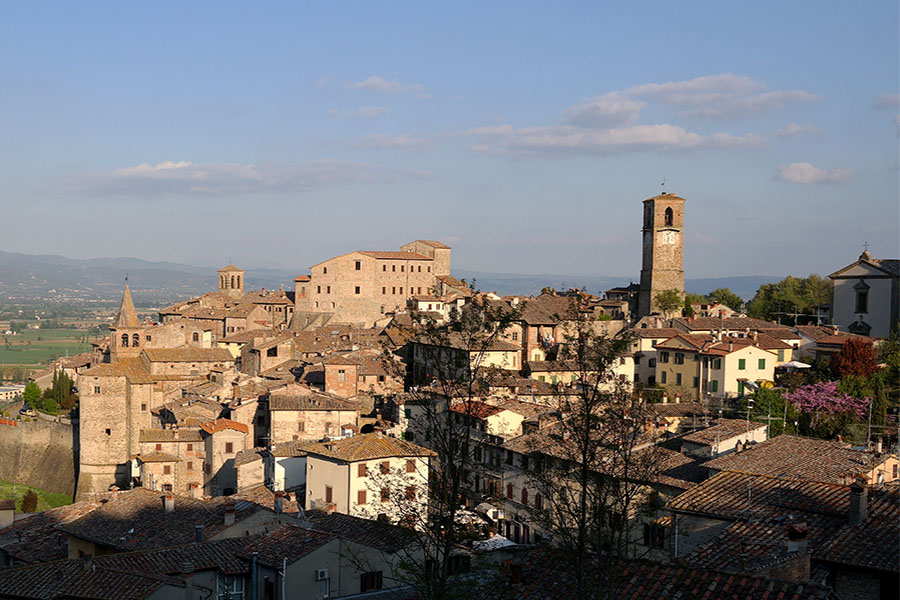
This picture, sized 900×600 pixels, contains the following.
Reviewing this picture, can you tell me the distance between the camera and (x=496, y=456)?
30.7m

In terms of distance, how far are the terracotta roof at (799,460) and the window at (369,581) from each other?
8.30 metres

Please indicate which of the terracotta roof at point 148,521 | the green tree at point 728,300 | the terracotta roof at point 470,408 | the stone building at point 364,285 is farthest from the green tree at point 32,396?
the terracotta roof at point 470,408

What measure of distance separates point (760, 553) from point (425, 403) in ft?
18.4

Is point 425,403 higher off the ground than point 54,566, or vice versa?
point 425,403

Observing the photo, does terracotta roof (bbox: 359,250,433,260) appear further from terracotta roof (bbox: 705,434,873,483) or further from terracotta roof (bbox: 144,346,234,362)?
terracotta roof (bbox: 705,434,873,483)

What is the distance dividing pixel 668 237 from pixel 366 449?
1658 inches

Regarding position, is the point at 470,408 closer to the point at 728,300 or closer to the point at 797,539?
the point at 797,539

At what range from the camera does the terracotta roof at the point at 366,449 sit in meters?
31.6

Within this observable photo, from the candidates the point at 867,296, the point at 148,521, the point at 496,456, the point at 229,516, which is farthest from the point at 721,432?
the point at 867,296

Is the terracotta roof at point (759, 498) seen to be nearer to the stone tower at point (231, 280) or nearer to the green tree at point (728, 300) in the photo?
the green tree at point (728, 300)

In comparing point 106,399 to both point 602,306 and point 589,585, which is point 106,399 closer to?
point 602,306

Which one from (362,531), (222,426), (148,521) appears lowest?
(148,521)

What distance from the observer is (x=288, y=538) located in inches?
867

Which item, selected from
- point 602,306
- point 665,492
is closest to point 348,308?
point 602,306
